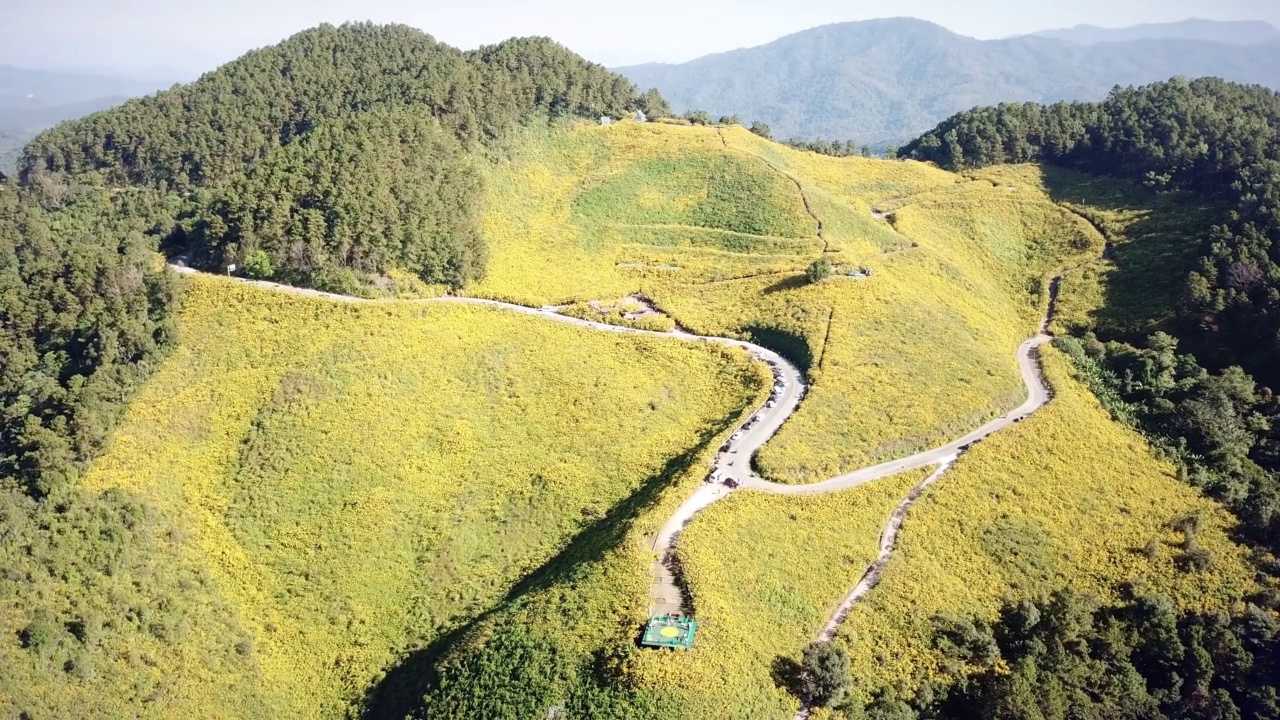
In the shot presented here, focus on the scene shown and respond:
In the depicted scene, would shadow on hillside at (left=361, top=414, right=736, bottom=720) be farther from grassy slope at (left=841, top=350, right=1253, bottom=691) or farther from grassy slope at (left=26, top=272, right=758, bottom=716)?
grassy slope at (left=841, top=350, right=1253, bottom=691)

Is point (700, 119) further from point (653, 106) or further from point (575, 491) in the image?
point (575, 491)

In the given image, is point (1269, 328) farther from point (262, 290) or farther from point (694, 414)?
point (262, 290)

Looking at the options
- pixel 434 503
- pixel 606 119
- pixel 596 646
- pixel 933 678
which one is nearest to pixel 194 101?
pixel 606 119

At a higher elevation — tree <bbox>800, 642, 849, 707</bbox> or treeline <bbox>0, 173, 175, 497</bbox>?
treeline <bbox>0, 173, 175, 497</bbox>

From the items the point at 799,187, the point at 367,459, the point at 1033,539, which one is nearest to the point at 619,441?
the point at 367,459

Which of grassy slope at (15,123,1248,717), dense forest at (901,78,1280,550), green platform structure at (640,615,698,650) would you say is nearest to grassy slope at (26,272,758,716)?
grassy slope at (15,123,1248,717)
